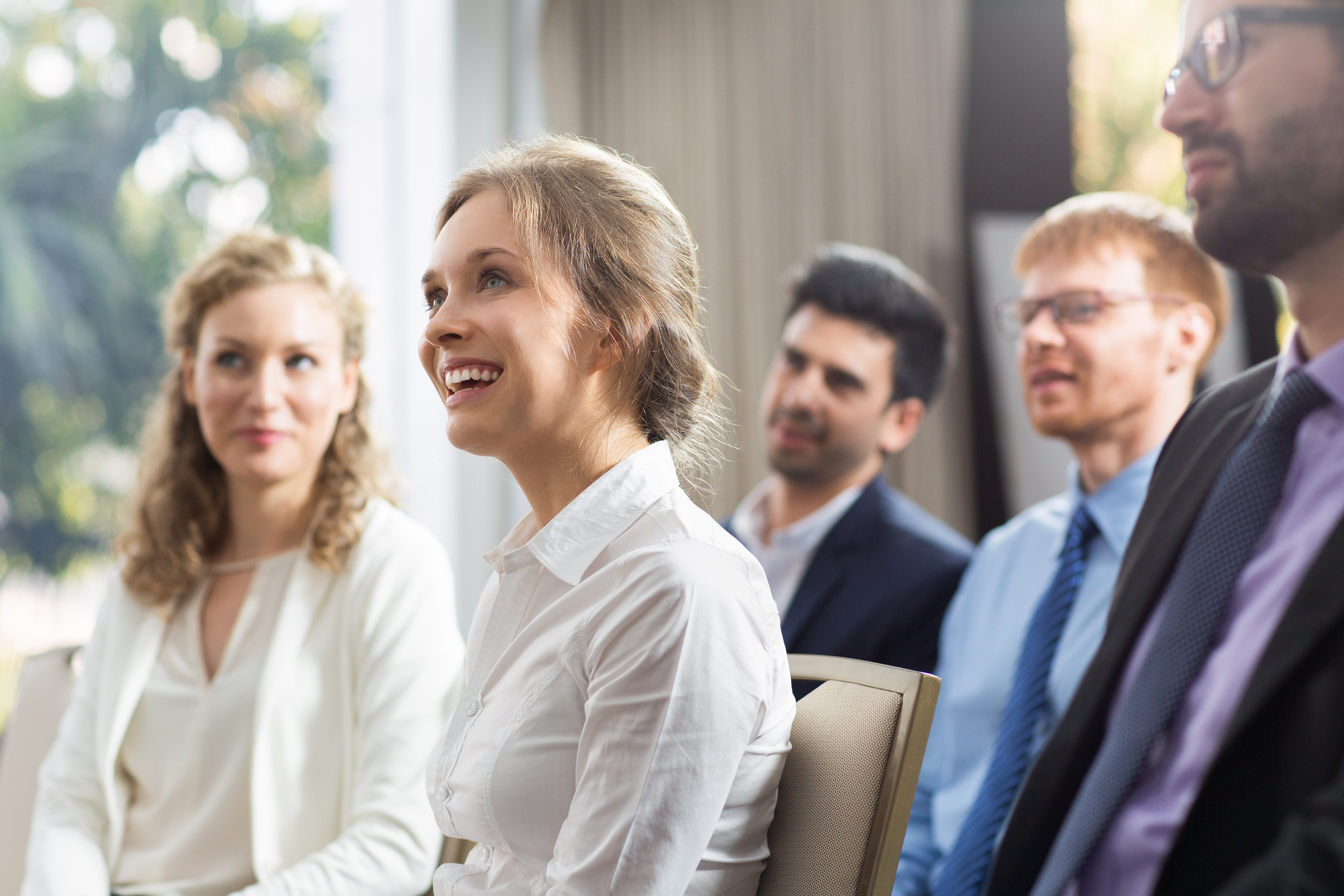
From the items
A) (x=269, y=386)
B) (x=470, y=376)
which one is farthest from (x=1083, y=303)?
(x=269, y=386)

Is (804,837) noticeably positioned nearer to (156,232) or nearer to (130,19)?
(156,232)

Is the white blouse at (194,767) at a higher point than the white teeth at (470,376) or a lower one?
lower

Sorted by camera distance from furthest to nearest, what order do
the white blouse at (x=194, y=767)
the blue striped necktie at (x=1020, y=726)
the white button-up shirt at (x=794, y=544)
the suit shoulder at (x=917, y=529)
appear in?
1. the white button-up shirt at (x=794, y=544)
2. the suit shoulder at (x=917, y=529)
3. the white blouse at (x=194, y=767)
4. the blue striped necktie at (x=1020, y=726)

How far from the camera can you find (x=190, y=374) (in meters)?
1.95

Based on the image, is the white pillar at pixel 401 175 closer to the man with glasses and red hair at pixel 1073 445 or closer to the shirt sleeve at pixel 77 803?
the shirt sleeve at pixel 77 803

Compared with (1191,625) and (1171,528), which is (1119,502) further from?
(1191,625)

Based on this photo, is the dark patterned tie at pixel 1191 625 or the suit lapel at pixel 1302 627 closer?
the suit lapel at pixel 1302 627

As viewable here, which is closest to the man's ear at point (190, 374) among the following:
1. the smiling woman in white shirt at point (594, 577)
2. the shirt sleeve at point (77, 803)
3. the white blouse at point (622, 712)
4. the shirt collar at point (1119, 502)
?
the shirt sleeve at point (77, 803)

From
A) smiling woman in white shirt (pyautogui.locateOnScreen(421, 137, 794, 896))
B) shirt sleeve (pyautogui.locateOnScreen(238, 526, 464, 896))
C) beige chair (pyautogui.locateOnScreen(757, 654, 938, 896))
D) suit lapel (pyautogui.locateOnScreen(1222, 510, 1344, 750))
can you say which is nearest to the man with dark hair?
shirt sleeve (pyautogui.locateOnScreen(238, 526, 464, 896))

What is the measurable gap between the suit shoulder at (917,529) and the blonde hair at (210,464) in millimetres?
1032

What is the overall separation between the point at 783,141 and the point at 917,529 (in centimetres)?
202

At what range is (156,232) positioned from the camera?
143 inches

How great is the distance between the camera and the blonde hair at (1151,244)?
194 centimetres

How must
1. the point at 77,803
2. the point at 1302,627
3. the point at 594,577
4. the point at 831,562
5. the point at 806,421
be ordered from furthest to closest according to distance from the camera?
the point at 806,421
the point at 831,562
the point at 77,803
the point at 594,577
the point at 1302,627
